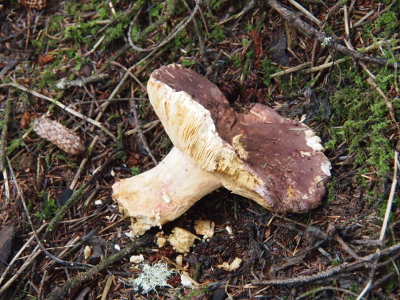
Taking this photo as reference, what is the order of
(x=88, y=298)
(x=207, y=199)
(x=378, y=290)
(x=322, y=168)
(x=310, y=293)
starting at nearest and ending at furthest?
1. (x=378, y=290)
2. (x=310, y=293)
3. (x=322, y=168)
4. (x=88, y=298)
5. (x=207, y=199)

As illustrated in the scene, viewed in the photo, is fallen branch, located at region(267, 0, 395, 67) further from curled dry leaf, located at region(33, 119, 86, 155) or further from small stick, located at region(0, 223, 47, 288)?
small stick, located at region(0, 223, 47, 288)

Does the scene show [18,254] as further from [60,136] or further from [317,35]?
[317,35]

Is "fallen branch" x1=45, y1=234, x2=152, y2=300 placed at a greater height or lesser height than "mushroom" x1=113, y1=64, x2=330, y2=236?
lesser

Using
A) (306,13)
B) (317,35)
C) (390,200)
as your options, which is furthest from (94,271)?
(306,13)

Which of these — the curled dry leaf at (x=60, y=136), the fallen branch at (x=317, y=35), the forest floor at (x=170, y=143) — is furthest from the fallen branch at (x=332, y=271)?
the curled dry leaf at (x=60, y=136)

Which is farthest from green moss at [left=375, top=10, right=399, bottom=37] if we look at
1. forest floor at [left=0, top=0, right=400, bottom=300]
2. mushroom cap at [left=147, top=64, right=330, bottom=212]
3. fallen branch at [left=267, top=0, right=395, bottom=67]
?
mushroom cap at [left=147, top=64, right=330, bottom=212]

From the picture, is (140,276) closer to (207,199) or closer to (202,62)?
(207,199)

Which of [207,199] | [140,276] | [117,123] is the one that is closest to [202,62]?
[117,123]
